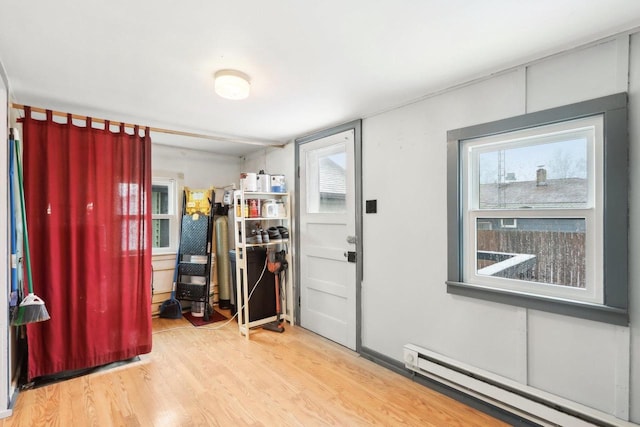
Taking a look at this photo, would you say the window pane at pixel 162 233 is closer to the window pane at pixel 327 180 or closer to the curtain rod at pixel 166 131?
the curtain rod at pixel 166 131

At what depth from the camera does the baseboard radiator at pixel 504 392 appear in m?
1.65

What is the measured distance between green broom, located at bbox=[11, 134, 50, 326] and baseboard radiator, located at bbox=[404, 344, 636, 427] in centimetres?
267

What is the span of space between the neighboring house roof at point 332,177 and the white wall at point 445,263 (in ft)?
1.20

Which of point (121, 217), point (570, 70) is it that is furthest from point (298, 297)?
point (570, 70)

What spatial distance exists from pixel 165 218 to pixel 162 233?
0.70 feet

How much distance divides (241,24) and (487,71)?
5.05 ft

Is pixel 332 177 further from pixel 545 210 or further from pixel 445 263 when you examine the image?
pixel 545 210

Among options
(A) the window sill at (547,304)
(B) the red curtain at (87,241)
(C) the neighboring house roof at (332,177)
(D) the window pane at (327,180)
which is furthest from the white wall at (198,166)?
(A) the window sill at (547,304)

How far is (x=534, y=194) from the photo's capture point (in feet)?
6.31

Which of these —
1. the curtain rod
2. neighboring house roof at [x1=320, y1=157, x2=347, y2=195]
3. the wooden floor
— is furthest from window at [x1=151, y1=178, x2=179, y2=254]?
neighboring house roof at [x1=320, y1=157, x2=347, y2=195]

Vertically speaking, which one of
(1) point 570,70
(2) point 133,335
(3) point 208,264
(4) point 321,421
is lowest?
(4) point 321,421

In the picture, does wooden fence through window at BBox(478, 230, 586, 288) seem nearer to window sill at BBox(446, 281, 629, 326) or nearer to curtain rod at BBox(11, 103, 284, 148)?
window sill at BBox(446, 281, 629, 326)

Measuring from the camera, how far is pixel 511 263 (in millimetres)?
2016

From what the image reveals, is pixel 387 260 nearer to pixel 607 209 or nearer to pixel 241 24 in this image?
pixel 607 209
